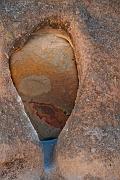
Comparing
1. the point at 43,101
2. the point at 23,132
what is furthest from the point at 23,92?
the point at 23,132

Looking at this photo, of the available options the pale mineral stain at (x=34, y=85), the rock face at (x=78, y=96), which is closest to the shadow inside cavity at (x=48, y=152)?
the rock face at (x=78, y=96)

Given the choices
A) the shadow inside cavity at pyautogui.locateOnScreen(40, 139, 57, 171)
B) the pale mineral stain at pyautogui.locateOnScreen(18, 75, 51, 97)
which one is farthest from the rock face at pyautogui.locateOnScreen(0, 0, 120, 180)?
the pale mineral stain at pyautogui.locateOnScreen(18, 75, 51, 97)

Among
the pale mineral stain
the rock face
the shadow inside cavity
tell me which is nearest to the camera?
the rock face

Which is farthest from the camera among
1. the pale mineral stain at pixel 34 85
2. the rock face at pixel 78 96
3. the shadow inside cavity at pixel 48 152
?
the pale mineral stain at pixel 34 85

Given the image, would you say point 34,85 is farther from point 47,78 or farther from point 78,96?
point 78,96

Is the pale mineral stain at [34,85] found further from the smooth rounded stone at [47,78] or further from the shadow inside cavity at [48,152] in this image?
the shadow inside cavity at [48,152]

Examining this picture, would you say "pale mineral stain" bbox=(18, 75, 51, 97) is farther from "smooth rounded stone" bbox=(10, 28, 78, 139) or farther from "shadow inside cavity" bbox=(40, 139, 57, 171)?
"shadow inside cavity" bbox=(40, 139, 57, 171)

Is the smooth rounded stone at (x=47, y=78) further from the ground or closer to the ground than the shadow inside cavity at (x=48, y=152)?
further from the ground

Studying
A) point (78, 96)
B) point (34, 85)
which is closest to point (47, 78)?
point (34, 85)
